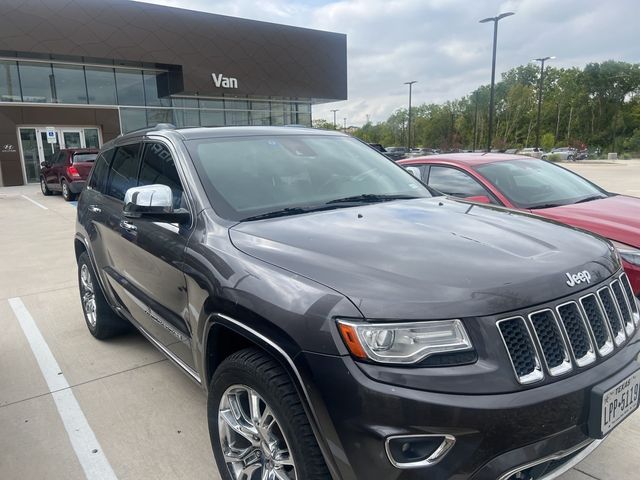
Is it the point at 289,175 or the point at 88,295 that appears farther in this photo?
the point at 88,295

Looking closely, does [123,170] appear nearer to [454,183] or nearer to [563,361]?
[563,361]

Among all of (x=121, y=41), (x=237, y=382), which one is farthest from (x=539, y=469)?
(x=121, y=41)

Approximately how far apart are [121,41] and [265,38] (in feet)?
27.4

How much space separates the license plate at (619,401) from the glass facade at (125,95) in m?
21.2

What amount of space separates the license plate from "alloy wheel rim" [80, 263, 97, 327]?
156 inches

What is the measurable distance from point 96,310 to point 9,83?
80.0 feet

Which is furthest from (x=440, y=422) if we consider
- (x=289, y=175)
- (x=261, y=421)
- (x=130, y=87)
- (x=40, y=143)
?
(x=130, y=87)

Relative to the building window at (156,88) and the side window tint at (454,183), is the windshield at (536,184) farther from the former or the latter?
the building window at (156,88)

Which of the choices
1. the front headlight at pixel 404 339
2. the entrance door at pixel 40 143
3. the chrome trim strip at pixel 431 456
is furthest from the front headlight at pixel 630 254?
the entrance door at pixel 40 143

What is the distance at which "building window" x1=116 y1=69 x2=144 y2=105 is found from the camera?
26.5 metres

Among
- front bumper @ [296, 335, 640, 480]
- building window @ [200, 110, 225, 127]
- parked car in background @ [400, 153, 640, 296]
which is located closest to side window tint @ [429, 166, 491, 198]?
parked car in background @ [400, 153, 640, 296]

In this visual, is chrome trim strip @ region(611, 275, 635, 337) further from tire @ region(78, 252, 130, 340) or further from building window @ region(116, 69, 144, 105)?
building window @ region(116, 69, 144, 105)

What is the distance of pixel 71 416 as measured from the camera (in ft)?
10.8

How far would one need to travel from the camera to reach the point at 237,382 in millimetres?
2117
